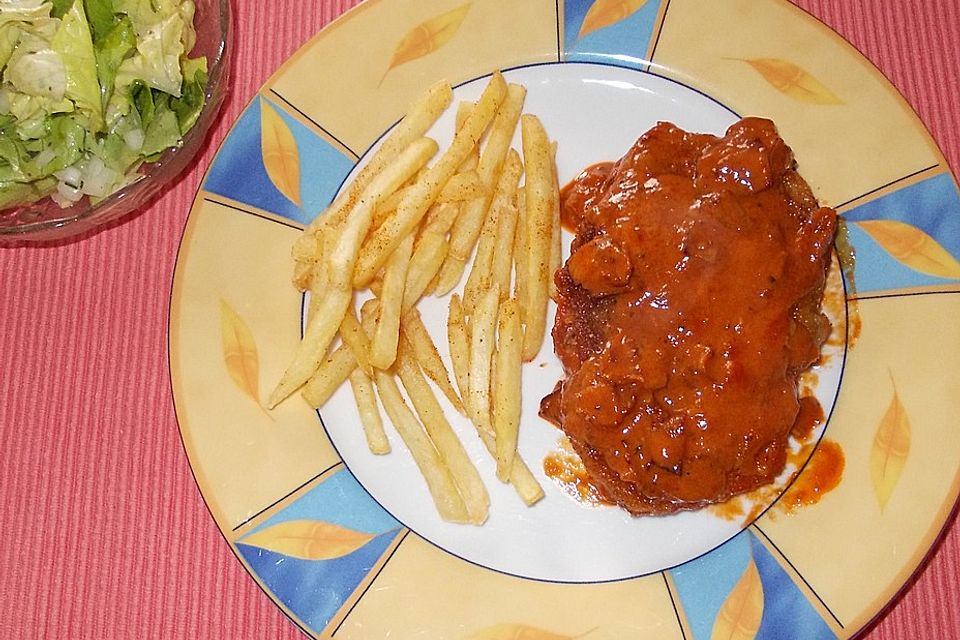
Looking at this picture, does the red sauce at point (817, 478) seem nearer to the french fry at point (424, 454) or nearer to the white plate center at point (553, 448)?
the white plate center at point (553, 448)

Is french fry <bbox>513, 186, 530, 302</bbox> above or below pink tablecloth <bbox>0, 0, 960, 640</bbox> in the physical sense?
above

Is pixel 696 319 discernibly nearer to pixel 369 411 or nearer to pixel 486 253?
pixel 486 253

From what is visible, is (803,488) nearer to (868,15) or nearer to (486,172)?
(486,172)

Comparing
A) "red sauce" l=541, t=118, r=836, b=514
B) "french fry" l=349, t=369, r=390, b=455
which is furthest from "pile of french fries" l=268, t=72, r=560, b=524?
"red sauce" l=541, t=118, r=836, b=514

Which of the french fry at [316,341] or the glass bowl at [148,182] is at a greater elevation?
the glass bowl at [148,182]

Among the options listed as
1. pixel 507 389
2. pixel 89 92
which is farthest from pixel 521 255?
pixel 89 92

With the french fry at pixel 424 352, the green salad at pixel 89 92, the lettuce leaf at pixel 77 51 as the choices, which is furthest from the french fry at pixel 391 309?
the lettuce leaf at pixel 77 51

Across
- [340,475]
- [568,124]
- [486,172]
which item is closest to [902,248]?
[568,124]

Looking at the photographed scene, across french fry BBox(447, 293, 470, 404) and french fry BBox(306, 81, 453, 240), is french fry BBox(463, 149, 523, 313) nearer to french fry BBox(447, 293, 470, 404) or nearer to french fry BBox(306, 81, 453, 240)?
french fry BBox(447, 293, 470, 404)

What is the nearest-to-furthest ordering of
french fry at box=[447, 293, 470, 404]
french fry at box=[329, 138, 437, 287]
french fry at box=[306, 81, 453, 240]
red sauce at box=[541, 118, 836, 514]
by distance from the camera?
red sauce at box=[541, 118, 836, 514], french fry at box=[329, 138, 437, 287], french fry at box=[447, 293, 470, 404], french fry at box=[306, 81, 453, 240]
